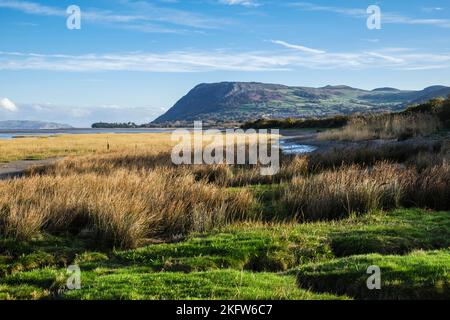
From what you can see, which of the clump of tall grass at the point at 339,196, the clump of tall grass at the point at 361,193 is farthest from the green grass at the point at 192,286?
the clump of tall grass at the point at 339,196

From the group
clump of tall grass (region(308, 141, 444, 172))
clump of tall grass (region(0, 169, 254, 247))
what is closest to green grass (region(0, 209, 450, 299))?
clump of tall grass (region(0, 169, 254, 247))

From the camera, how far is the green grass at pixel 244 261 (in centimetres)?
916

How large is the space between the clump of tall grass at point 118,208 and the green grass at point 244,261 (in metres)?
0.68

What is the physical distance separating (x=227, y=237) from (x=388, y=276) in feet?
15.4

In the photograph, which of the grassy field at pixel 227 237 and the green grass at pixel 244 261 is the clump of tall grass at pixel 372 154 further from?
the green grass at pixel 244 261

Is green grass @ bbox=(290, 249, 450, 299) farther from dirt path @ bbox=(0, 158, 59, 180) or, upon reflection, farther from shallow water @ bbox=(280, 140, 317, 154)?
shallow water @ bbox=(280, 140, 317, 154)

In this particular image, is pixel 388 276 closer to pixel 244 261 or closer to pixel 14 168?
pixel 244 261

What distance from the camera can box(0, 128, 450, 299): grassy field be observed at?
946 cm

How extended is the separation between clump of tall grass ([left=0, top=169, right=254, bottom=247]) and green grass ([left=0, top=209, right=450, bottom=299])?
680mm

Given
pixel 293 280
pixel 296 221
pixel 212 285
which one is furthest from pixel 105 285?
pixel 296 221

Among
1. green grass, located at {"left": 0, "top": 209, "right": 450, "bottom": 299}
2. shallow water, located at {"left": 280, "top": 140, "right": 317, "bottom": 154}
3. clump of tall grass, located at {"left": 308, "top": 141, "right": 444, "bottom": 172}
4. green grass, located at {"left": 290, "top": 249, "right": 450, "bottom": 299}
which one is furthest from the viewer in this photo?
shallow water, located at {"left": 280, "top": 140, "right": 317, "bottom": 154}

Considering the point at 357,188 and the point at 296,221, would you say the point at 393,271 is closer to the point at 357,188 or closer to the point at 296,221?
the point at 296,221

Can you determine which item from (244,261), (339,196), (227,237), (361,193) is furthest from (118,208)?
(361,193)
